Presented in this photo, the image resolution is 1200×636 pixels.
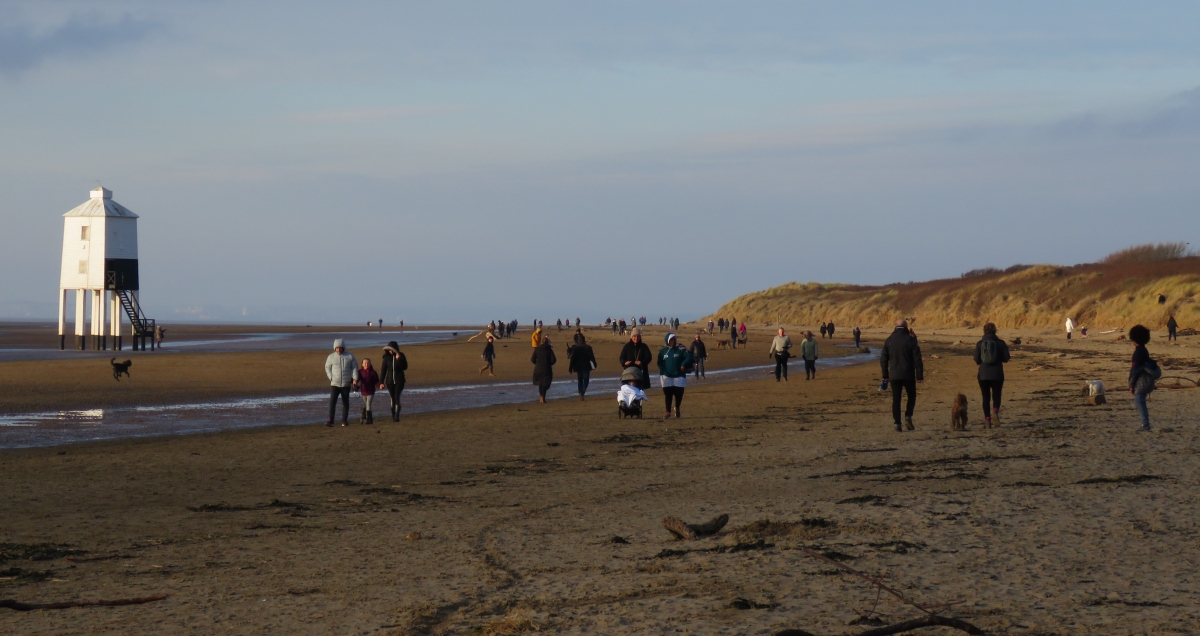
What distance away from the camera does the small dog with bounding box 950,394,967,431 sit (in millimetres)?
15164

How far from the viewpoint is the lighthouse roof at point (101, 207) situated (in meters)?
48.2

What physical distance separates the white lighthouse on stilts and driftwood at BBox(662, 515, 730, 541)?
4585cm

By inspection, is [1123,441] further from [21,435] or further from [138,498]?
[21,435]

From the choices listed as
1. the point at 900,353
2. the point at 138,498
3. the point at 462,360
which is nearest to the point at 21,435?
the point at 138,498

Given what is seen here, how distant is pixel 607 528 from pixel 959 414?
334 inches

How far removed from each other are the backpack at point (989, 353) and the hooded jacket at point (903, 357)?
0.89m

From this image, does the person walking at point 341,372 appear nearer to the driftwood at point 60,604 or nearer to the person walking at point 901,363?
the person walking at point 901,363

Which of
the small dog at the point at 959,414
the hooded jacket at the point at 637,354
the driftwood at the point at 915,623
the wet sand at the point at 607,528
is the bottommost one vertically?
the wet sand at the point at 607,528

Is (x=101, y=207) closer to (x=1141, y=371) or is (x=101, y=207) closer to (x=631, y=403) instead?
(x=631, y=403)

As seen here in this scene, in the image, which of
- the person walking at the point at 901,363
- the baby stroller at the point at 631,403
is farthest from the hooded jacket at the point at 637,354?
the person walking at the point at 901,363

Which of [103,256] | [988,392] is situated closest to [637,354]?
[988,392]

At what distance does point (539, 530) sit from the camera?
8.62 meters

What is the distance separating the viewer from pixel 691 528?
7.88 metres

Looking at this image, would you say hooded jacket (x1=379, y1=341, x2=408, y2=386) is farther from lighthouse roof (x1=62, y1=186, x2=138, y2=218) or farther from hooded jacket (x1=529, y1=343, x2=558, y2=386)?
lighthouse roof (x1=62, y1=186, x2=138, y2=218)
